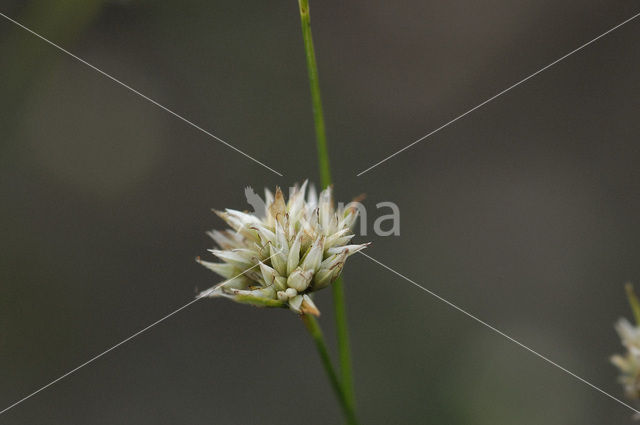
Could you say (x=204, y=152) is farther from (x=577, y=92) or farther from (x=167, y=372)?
(x=577, y=92)

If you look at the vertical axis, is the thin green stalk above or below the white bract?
above

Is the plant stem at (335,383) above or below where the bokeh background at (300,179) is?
below

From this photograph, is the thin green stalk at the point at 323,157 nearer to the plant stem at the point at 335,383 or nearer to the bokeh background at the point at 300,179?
the plant stem at the point at 335,383

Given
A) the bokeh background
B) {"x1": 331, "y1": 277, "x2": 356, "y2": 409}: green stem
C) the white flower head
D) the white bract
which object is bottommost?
the white bract

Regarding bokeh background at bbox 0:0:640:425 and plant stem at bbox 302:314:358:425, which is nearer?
plant stem at bbox 302:314:358:425

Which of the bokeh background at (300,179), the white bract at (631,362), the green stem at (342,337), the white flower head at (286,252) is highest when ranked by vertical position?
the bokeh background at (300,179)

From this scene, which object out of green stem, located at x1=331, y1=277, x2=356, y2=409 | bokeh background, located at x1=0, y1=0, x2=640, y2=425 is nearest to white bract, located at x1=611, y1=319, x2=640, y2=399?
green stem, located at x1=331, y1=277, x2=356, y2=409

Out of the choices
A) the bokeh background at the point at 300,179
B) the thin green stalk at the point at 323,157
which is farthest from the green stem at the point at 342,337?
the bokeh background at the point at 300,179

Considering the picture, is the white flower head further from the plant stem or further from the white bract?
the white bract
